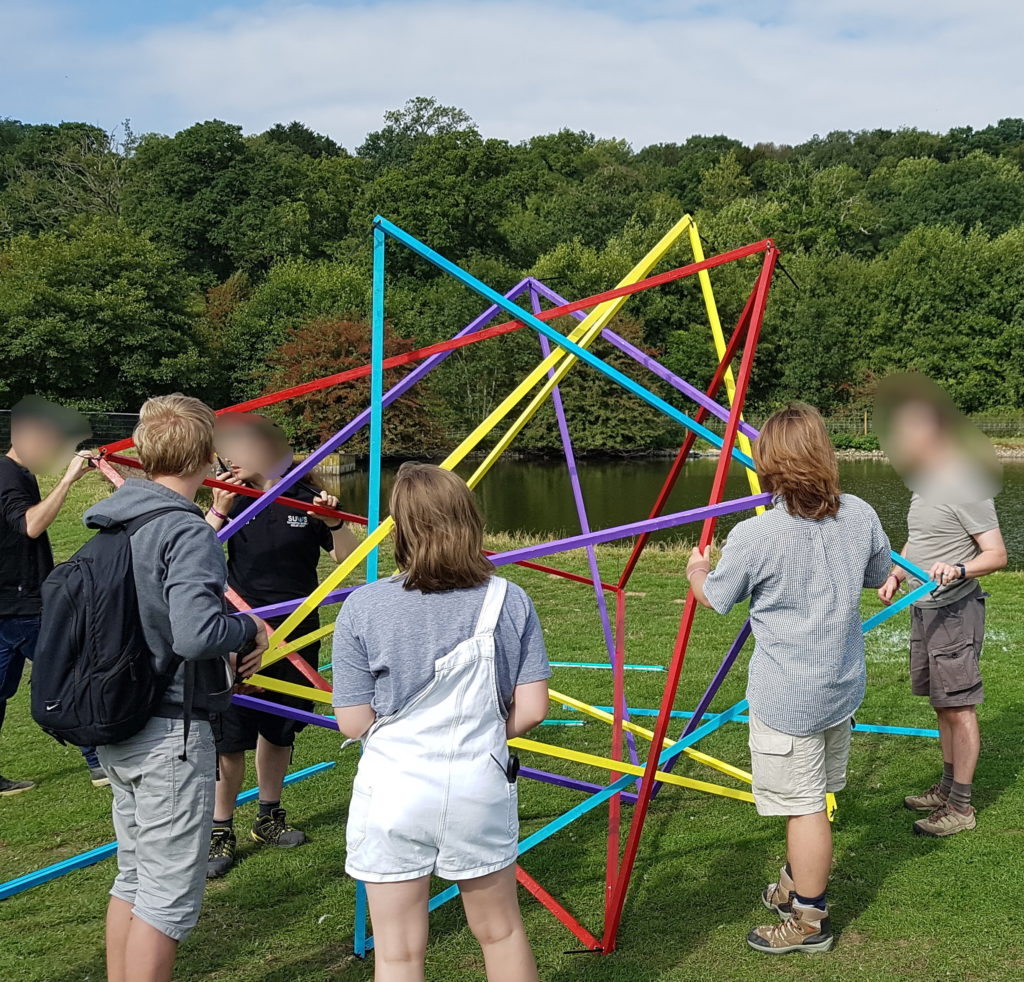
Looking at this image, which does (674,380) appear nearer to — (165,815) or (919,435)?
(919,435)

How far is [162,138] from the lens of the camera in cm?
6500

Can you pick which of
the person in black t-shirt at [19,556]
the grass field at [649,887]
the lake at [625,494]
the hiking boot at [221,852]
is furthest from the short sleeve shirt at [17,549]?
the lake at [625,494]

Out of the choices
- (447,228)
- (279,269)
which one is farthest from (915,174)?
(279,269)

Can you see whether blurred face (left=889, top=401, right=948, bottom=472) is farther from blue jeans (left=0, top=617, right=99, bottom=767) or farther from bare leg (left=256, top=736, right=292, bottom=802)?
blue jeans (left=0, top=617, right=99, bottom=767)

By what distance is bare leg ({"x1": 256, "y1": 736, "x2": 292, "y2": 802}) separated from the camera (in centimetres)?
468

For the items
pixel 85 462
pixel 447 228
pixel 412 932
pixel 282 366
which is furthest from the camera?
pixel 447 228

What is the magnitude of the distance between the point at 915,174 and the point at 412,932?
81.9m

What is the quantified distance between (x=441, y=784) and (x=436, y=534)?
2.09 ft

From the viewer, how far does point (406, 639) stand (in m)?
2.60

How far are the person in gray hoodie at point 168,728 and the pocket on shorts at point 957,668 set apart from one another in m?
3.27

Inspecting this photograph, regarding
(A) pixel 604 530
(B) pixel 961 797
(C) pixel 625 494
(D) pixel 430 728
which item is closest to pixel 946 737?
(B) pixel 961 797

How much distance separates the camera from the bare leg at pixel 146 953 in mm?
2896

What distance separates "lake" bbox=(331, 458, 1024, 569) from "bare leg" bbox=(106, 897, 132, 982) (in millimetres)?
17139

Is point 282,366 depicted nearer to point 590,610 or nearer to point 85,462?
point 590,610
